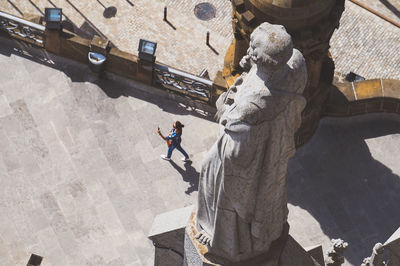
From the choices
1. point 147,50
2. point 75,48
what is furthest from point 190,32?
point 147,50

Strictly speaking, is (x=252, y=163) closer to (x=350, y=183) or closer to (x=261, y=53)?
(x=261, y=53)

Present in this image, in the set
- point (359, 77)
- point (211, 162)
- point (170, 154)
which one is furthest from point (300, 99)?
point (359, 77)

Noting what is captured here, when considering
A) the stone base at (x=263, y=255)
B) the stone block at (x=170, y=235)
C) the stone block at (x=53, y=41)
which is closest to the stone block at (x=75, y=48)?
the stone block at (x=53, y=41)

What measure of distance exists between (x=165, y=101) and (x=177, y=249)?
39.2 ft

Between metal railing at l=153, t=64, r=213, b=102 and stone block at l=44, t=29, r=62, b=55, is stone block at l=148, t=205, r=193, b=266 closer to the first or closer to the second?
metal railing at l=153, t=64, r=213, b=102

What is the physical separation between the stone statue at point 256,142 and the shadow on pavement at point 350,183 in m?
12.9

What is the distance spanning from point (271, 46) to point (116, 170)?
1563 centimetres

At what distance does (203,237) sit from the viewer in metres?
15.4

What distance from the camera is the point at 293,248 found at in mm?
15898

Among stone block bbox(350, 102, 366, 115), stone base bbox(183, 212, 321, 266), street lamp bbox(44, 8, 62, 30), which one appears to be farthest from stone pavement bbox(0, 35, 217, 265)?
stone base bbox(183, 212, 321, 266)

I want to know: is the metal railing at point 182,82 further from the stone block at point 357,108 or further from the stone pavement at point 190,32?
the stone pavement at point 190,32

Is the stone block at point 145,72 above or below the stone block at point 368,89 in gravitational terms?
below

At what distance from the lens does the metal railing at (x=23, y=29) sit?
92.5ft

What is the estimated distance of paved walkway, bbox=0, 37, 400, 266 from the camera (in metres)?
26.4
